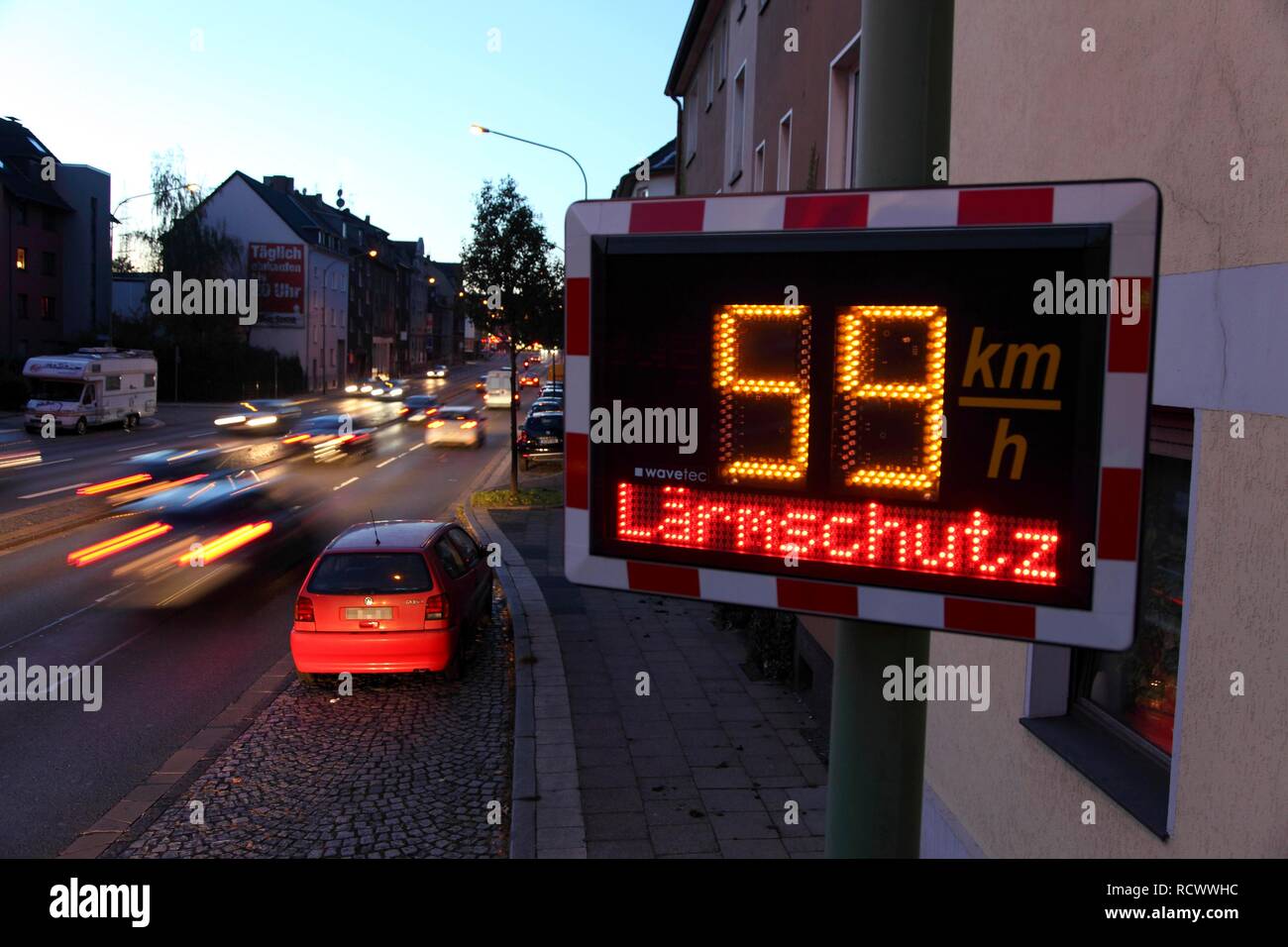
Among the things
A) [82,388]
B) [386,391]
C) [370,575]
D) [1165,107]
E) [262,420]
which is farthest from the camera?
[386,391]

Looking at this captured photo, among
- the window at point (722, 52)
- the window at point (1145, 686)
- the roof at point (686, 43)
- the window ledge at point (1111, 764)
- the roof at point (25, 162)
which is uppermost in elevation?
the roof at point (25, 162)

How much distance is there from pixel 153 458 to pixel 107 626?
18267 mm

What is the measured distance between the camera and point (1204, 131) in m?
3.51

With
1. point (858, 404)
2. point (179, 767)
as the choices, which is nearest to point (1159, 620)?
point (858, 404)

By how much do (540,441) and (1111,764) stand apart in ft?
92.7

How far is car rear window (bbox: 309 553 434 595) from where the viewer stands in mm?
10508

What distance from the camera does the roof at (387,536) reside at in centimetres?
1088

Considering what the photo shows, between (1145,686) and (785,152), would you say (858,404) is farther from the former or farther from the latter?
(785,152)

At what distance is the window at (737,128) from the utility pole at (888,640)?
51.7 feet

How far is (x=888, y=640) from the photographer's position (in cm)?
230

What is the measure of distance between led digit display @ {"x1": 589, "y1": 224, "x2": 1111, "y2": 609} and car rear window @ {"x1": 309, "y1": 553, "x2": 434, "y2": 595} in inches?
330

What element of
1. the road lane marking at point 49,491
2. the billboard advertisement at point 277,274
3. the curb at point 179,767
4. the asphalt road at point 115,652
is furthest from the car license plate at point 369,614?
the billboard advertisement at point 277,274

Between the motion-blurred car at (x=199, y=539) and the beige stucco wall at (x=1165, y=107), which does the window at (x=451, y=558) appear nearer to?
the motion-blurred car at (x=199, y=539)
